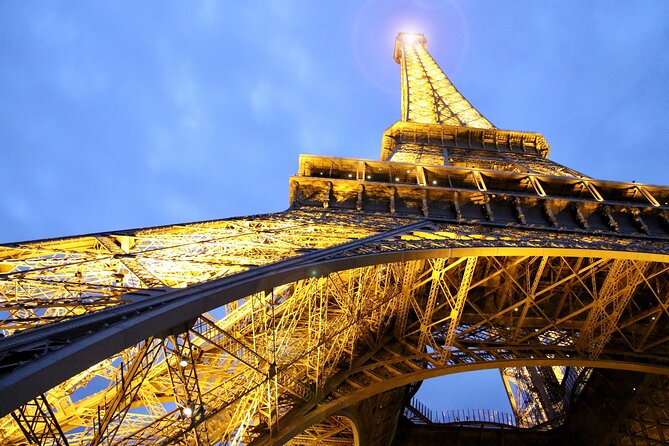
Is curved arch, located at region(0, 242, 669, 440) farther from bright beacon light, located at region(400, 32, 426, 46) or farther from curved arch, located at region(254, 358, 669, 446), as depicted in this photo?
bright beacon light, located at region(400, 32, 426, 46)

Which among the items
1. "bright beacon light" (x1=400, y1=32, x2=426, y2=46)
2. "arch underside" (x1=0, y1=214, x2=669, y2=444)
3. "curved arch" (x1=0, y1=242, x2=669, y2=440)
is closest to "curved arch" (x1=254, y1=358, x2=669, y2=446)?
"arch underside" (x1=0, y1=214, x2=669, y2=444)

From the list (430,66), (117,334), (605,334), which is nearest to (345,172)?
(605,334)

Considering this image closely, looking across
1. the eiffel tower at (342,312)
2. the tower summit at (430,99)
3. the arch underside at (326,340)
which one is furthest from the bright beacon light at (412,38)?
the arch underside at (326,340)

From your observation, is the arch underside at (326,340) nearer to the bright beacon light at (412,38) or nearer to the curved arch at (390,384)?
the curved arch at (390,384)

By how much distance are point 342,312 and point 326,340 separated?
165cm

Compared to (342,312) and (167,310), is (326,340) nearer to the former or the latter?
(342,312)

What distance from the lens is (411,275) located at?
587 inches

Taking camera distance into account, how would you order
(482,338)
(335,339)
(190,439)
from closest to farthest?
(190,439) → (335,339) → (482,338)

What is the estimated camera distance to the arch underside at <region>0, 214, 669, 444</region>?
21.5 ft

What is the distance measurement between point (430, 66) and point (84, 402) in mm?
49484

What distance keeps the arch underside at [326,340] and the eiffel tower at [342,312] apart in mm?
56

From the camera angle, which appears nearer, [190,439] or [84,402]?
[190,439]

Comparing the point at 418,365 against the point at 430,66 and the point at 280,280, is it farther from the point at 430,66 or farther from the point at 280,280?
the point at 430,66

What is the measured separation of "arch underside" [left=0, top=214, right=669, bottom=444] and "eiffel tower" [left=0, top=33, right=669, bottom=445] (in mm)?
56
